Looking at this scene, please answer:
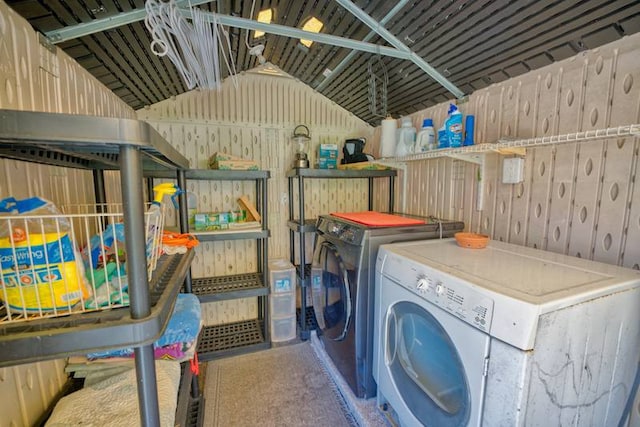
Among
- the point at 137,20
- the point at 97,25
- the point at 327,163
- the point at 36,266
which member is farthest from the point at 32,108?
the point at 327,163

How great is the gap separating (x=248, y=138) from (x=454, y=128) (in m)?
1.75

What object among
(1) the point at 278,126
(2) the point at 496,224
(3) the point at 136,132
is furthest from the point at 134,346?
(1) the point at 278,126

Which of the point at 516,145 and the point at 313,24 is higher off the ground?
the point at 313,24

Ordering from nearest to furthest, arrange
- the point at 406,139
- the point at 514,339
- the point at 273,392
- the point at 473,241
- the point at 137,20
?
the point at 514,339 → the point at 137,20 → the point at 473,241 → the point at 273,392 → the point at 406,139

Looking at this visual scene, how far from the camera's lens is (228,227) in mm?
2283

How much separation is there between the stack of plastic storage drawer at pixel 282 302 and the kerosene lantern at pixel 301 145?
0.95m

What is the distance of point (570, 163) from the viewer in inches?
50.9

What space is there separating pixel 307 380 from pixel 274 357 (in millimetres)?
392

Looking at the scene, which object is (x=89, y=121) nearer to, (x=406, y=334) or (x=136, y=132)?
(x=136, y=132)

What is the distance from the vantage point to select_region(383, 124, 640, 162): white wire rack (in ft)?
3.03

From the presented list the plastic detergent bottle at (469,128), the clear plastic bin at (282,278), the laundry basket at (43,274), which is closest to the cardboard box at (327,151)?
the clear plastic bin at (282,278)

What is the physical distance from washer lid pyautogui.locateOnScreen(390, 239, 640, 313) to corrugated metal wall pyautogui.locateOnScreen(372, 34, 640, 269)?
16 centimetres

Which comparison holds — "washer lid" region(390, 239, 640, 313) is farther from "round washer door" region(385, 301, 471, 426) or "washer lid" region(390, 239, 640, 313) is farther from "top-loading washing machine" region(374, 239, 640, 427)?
"round washer door" region(385, 301, 471, 426)

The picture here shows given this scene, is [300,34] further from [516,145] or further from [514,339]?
[514,339]
